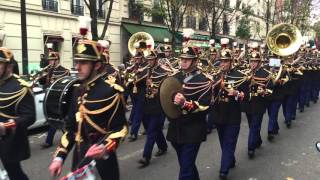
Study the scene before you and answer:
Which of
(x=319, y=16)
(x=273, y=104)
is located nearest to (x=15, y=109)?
(x=273, y=104)

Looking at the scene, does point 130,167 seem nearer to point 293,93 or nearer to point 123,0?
point 293,93

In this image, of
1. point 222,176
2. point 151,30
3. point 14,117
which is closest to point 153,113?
point 222,176

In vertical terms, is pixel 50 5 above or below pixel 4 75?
above

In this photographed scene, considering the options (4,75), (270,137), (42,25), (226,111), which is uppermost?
(42,25)

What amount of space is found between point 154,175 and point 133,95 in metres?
3.24

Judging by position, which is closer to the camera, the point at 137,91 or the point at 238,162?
the point at 238,162

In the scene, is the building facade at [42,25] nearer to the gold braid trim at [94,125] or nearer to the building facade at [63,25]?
the building facade at [63,25]

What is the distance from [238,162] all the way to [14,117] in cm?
409

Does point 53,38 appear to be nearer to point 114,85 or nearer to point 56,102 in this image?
point 56,102

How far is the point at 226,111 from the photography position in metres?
6.32

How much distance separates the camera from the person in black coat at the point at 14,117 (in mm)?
4391

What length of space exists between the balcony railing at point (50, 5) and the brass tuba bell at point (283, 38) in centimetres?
1235

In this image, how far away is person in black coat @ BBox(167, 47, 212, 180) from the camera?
16.3 ft

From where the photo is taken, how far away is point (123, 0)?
82.3 ft
